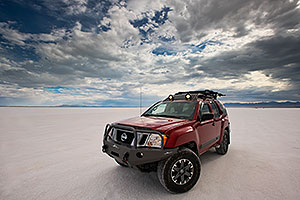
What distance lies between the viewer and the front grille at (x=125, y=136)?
2.94 meters

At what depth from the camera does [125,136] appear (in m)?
3.02

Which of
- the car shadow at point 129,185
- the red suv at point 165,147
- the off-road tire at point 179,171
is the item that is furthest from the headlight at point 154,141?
the car shadow at point 129,185

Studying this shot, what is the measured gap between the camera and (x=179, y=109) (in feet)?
13.5

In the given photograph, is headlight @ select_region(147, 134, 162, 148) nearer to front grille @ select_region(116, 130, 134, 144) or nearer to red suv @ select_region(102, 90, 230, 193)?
red suv @ select_region(102, 90, 230, 193)

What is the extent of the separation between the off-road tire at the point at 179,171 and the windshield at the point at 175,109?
36.6 inches

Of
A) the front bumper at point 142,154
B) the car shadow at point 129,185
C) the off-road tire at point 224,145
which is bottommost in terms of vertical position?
the car shadow at point 129,185

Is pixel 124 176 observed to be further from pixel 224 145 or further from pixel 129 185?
pixel 224 145

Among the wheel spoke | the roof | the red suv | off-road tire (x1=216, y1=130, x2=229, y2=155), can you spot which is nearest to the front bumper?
the red suv

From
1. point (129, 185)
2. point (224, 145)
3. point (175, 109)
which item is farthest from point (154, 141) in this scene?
point (224, 145)

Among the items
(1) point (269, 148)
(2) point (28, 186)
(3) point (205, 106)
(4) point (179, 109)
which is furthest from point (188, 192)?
(1) point (269, 148)

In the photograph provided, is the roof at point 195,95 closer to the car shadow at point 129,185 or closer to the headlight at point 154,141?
the headlight at point 154,141

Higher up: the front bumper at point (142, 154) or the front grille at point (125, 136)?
the front grille at point (125, 136)

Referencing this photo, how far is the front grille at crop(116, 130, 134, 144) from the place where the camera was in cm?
294

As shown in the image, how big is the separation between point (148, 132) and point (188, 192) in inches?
52.9
